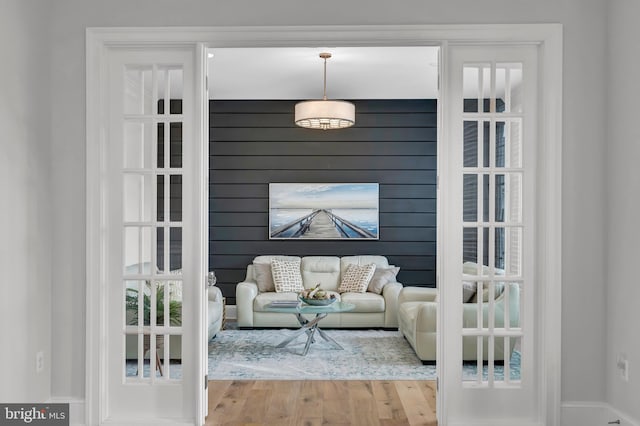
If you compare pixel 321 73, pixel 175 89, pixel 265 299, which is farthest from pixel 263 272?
pixel 175 89

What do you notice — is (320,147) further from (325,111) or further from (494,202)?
(494,202)

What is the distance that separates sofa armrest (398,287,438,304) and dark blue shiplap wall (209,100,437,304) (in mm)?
1210

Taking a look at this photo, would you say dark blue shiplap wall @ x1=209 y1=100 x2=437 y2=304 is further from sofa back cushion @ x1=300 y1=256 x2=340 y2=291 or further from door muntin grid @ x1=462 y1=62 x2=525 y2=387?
door muntin grid @ x1=462 y1=62 x2=525 y2=387

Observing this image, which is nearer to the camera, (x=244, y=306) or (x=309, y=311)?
(x=309, y=311)

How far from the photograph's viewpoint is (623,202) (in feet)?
9.86

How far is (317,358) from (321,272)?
6.40ft

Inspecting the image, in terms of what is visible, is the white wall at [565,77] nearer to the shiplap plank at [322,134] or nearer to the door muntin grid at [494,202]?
the door muntin grid at [494,202]

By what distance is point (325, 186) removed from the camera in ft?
23.8

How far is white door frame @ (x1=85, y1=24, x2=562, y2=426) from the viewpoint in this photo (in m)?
3.16

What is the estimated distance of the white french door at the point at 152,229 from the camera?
327 centimetres

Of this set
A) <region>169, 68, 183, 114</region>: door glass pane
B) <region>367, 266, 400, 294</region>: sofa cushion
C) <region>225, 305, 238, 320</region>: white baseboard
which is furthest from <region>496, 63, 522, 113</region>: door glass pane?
<region>225, 305, 238, 320</region>: white baseboard

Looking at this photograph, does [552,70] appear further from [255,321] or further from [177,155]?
[255,321]

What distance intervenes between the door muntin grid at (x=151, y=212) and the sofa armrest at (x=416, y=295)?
3157mm

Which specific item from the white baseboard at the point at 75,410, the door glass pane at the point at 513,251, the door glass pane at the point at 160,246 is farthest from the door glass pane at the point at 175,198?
the door glass pane at the point at 513,251
